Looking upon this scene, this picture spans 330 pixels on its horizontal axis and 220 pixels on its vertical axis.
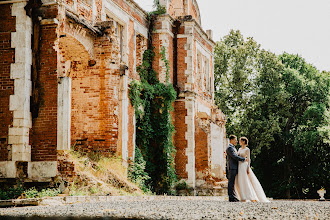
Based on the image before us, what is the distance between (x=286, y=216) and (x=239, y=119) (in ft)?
92.0

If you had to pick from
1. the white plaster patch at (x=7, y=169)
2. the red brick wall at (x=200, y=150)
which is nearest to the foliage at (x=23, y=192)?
the white plaster patch at (x=7, y=169)

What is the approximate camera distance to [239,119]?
114 feet

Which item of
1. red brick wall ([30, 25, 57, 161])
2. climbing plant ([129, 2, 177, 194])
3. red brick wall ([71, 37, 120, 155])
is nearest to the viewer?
red brick wall ([30, 25, 57, 161])

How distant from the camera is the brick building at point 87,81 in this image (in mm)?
11281

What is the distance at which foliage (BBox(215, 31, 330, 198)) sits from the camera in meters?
33.5

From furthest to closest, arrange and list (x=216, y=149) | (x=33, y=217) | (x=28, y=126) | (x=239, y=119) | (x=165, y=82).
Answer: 1. (x=239, y=119)
2. (x=216, y=149)
3. (x=165, y=82)
4. (x=28, y=126)
5. (x=33, y=217)

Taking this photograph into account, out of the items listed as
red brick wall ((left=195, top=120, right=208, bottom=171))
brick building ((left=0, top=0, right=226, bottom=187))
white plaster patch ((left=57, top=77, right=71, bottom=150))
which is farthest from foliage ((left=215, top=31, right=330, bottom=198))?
white plaster patch ((left=57, top=77, right=71, bottom=150))

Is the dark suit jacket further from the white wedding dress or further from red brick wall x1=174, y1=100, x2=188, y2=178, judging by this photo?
red brick wall x1=174, y1=100, x2=188, y2=178

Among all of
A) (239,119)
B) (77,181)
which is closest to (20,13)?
(77,181)

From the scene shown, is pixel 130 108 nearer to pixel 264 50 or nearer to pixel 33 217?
pixel 33 217

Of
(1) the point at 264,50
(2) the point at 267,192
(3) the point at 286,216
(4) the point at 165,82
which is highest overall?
(1) the point at 264,50

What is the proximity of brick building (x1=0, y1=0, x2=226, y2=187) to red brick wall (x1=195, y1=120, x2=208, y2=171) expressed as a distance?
0.05 meters

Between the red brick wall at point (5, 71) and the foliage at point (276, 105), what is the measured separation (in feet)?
78.9

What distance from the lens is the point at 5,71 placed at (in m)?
11.4
